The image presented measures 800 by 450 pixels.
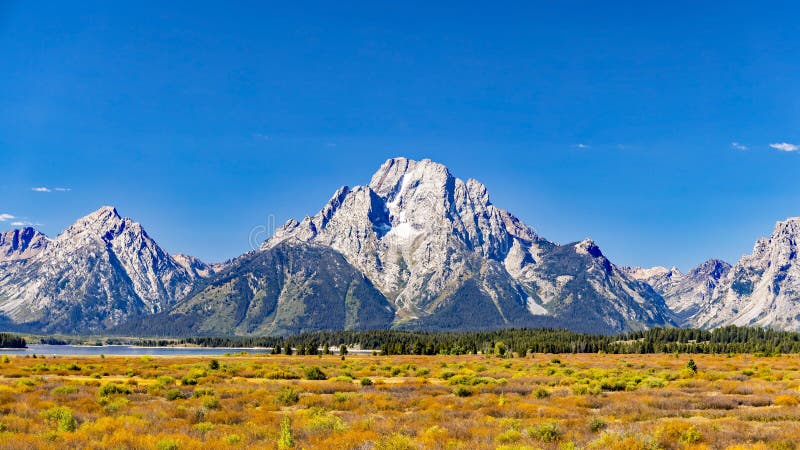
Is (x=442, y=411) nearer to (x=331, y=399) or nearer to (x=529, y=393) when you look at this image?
(x=331, y=399)

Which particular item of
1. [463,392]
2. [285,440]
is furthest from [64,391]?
[463,392]

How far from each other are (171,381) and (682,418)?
130 feet

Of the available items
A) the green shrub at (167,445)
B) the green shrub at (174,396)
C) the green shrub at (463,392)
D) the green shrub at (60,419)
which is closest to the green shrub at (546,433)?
the green shrub at (167,445)

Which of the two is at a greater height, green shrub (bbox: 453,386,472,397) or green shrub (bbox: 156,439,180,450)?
green shrub (bbox: 156,439,180,450)

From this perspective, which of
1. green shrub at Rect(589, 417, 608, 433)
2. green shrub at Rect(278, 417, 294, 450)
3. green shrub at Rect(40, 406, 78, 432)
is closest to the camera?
green shrub at Rect(278, 417, 294, 450)

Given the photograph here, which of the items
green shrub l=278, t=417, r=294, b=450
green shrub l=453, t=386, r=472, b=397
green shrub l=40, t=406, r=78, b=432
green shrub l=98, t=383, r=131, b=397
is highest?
green shrub l=278, t=417, r=294, b=450

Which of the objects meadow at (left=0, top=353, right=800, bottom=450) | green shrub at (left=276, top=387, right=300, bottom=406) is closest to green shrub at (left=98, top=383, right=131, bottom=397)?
meadow at (left=0, top=353, right=800, bottom=450)

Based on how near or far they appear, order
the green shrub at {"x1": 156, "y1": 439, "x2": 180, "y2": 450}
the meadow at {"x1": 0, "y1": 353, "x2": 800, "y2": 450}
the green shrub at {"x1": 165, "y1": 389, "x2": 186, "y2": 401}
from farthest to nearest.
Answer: the green shrub at {"x1": 165, "y1": 389, "x2": 186, "y2": 401}
the meadow at {"x1": 0, "y1": 353, "x2": 800, "y2": 450}
the green shrub at {"x1": 156, "y1": 439, "x2": 180, "y2": 450}

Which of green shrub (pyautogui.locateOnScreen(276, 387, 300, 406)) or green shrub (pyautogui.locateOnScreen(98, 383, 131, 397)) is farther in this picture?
green shrub (pyautogui.locateOnScreen(98, 383, 131, 397))

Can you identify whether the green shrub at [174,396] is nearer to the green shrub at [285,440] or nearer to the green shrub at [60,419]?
the green shrub at [60,419]

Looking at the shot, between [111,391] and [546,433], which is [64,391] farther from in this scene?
[546,433]

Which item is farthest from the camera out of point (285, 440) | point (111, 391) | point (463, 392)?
point (463, 392)

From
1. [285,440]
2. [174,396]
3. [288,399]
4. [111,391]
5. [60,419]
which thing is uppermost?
[285,440]

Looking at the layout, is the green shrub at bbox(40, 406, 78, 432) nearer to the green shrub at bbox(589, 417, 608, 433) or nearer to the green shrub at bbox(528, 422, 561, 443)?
the green shrub at bbox(528, 422, 561, 443)
